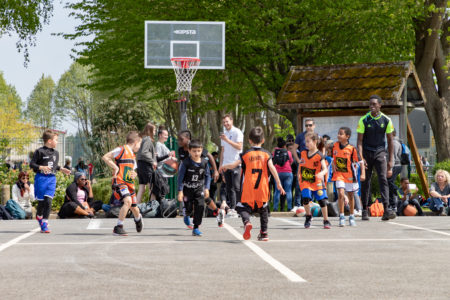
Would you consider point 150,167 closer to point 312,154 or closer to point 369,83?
point 312,154

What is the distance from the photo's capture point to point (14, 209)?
1719 cm

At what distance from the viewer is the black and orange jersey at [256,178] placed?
10.8 meters

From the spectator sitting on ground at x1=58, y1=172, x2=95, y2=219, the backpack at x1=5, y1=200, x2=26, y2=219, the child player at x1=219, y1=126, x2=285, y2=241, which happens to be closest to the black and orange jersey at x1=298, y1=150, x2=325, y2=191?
the child player at x1=219, y1=126, x2=285, y2=241

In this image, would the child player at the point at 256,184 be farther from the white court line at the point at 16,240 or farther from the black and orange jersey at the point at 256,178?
the white court line at the point at 16,240

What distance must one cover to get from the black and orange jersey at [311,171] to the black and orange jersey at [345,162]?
0.98 metres

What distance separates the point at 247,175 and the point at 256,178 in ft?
0.43

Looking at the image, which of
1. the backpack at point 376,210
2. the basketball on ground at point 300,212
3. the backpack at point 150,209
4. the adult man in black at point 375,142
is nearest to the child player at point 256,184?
the adult man in black at point 375,142

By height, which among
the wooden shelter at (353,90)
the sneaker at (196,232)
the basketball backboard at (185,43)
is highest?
the basketball backboard at (185,43)

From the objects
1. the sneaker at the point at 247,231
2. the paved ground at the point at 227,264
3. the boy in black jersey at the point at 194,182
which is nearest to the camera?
the paved ground at the point at 227,264

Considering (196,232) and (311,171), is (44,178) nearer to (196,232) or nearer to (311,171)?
(196,232)

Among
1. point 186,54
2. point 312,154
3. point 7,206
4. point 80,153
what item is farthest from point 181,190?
point 80,153

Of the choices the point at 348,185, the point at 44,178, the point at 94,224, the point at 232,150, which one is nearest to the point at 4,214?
the point at 94,224

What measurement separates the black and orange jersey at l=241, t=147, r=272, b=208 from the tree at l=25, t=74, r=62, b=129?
110 meters

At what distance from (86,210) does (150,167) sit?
202 centimetres
